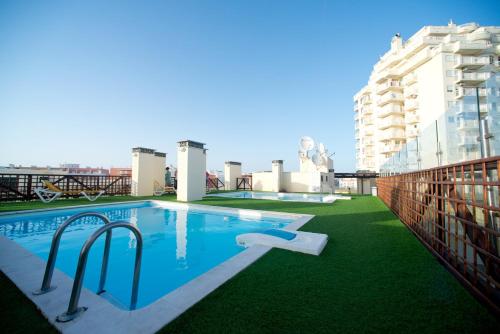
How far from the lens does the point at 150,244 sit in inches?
206

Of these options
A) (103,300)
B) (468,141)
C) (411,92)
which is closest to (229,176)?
(468,141)

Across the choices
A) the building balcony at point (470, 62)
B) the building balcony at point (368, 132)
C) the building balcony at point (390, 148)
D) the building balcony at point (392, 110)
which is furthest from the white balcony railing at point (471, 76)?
the building balcony at point (368, 132)

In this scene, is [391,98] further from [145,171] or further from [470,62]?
[145,171]

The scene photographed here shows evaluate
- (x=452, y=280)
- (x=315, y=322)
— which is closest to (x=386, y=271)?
(x=452, y=280)

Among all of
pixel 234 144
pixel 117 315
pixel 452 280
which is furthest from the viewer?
pixel 234 144

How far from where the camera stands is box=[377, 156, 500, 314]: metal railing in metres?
1.93

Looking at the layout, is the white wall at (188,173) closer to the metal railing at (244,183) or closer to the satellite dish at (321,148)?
the metal railing at (244,183)

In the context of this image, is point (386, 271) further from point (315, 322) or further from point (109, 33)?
point (109, 33)

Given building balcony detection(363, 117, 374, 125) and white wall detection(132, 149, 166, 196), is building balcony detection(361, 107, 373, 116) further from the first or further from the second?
white wall detection(132, 149, 166, 196)

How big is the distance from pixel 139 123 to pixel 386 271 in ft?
66.9

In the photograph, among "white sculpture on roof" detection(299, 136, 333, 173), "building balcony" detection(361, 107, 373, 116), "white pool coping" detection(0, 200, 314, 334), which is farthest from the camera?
"building balcony" detection(361, 107, 373, 116)

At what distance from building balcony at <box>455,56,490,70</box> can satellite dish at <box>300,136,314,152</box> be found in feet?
78.6

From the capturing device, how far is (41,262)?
2801mm

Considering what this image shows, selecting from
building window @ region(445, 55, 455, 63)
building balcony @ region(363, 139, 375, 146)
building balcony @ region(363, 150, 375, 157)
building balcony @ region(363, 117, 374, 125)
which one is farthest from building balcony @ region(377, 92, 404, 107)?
building balcony @ region(363, 150, 375, 157)
